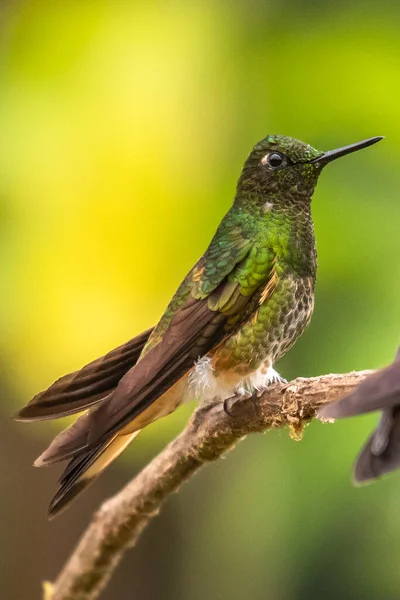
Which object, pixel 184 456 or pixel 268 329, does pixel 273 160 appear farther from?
pixel 184 456

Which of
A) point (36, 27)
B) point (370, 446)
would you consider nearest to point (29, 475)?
point (36, 27)

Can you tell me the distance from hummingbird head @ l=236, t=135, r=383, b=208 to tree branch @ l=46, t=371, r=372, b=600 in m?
0.27

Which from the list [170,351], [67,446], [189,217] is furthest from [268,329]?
[189,217]

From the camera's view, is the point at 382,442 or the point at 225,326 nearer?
the point at 382,442

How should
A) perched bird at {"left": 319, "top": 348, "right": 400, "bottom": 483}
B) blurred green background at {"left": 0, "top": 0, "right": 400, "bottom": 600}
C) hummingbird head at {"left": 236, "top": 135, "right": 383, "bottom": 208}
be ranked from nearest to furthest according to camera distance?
perched bird at {"left": 319, "top": 348, "right": 400, "bottom": 483}
hummingbird head at {"left": 236, "top": 135, "right": 383, "bottom": 208}
blurred green background at {"left": 0, "top": 0, "right": 400, "bottom": 600}

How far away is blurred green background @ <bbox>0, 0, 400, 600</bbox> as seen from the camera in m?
1.66

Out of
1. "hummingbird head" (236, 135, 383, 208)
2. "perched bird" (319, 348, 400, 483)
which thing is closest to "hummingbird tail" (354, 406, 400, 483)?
"perched bird" (319, 348, 400, 483)

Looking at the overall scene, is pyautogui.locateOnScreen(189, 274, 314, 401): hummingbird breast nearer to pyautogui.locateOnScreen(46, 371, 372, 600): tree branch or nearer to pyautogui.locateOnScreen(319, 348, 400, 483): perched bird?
pyautogui.locateOnScreen(46, 371, 372, 600): tree branch

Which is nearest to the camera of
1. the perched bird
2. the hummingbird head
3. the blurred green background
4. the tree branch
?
the perched bird

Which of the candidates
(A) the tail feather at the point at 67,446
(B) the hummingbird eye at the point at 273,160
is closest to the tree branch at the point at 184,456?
(A) the tail feather at the point at 67,446

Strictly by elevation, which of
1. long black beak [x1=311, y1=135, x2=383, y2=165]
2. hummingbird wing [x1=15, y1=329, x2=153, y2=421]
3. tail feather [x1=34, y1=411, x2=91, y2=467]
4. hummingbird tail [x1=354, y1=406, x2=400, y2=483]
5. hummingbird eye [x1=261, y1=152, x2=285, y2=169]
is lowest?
hummingbird tail [x1=354, y1=406, x2=400, y2=483]

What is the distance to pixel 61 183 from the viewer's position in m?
1.81

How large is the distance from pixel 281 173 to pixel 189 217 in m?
0.58

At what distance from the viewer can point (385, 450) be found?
2.43ft
